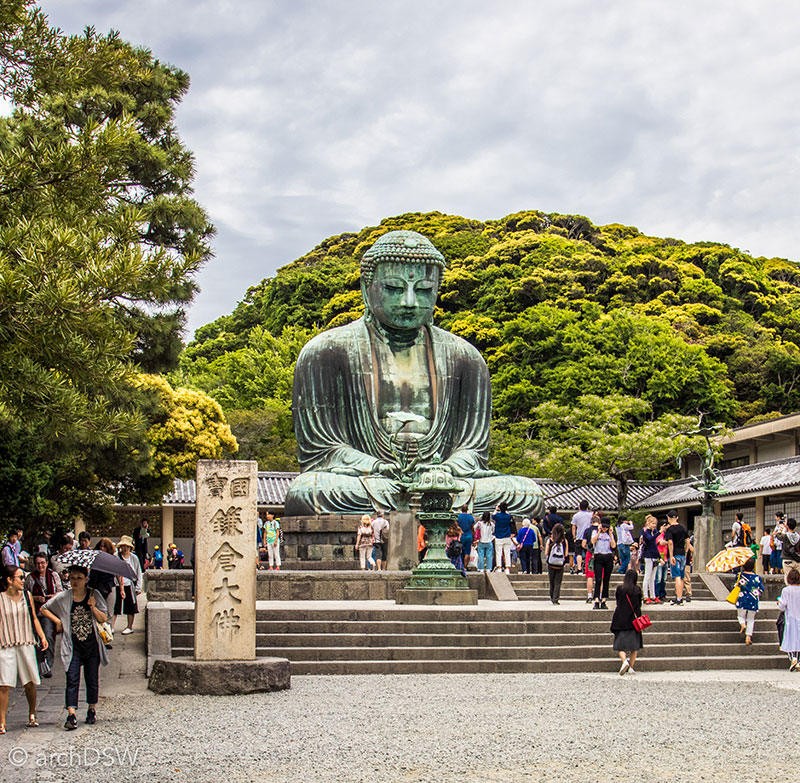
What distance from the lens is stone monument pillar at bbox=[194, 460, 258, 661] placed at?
9602 mm

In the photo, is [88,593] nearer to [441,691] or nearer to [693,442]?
[441,691]

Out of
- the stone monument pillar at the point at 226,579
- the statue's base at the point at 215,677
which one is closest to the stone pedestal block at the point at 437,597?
the stone monument pillar at the point at 226,579

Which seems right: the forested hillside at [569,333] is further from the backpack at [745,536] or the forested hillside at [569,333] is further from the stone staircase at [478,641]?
the stone staircase at [478,641]

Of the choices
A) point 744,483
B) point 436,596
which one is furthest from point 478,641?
point 744,483

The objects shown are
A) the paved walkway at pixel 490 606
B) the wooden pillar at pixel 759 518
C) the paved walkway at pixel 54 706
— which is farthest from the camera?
the wooden pillar at pixel 759 518

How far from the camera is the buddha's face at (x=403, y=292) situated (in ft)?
65.9

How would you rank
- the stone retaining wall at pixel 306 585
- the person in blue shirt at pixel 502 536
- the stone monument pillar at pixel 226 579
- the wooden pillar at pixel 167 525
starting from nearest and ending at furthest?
the stone monument pillar at pixel 226 579 → the stone retaining wall at pixel 306 585 → the person in blue shirt at pixel 502 536 → the wooden pillar at pixel 167 525

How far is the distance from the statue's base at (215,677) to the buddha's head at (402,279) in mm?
11290

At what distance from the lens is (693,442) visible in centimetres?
3019

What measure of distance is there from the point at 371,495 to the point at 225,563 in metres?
8.79

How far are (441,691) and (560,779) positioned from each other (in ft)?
12.2

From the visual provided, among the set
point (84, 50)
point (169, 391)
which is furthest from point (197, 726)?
point (169, 391)

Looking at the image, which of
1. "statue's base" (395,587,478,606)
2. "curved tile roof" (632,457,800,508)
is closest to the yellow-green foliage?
"curved tile roof" (632,457,800,508)

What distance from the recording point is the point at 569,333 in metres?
37.4
